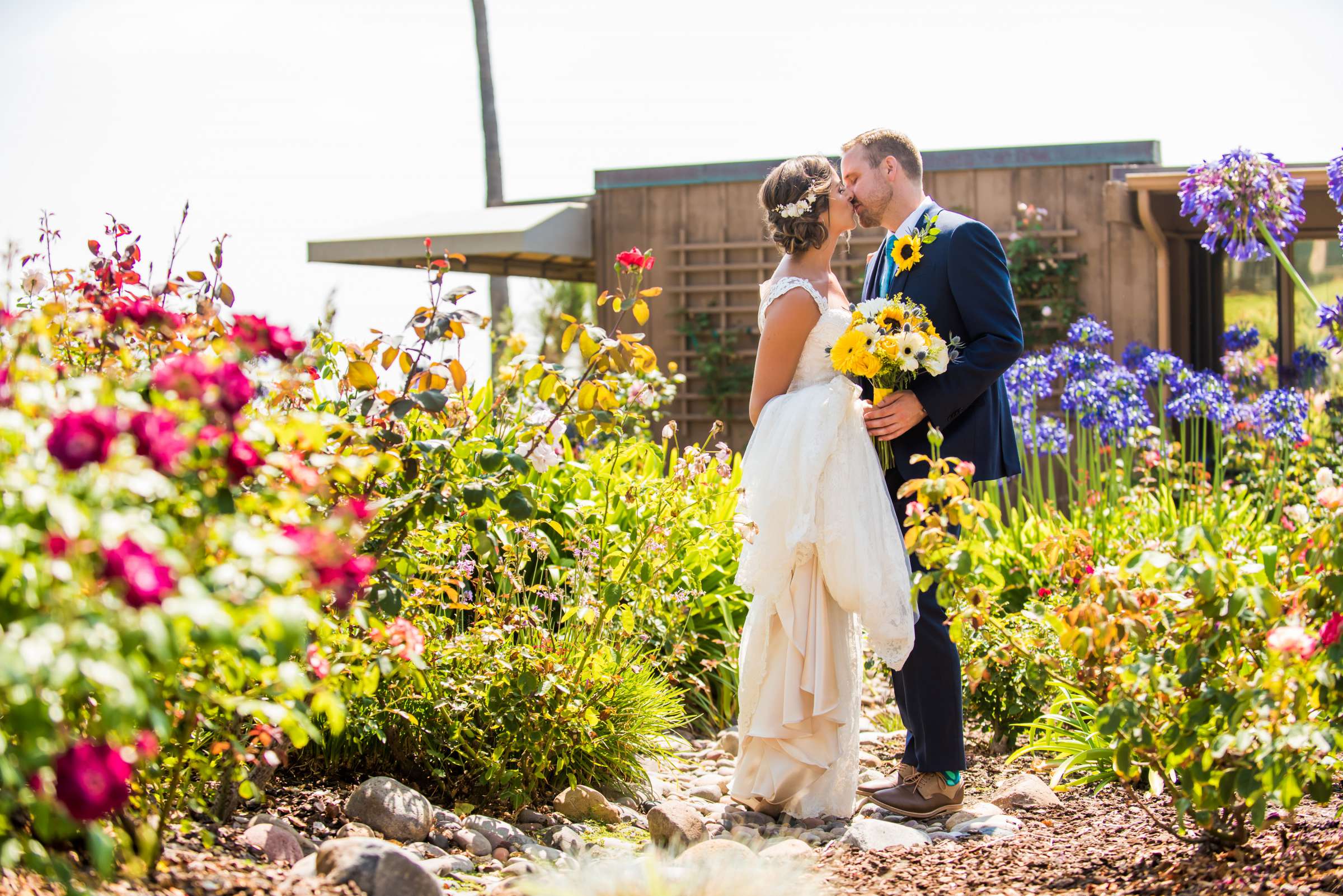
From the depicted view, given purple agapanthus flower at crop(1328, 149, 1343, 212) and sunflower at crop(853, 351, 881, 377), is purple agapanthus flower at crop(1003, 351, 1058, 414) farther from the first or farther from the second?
sunflower at crop(853, 351, 881, 377)

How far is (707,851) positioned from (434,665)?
3.21ft

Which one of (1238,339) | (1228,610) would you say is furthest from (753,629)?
(1238,339)

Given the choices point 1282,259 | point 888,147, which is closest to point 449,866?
point 888,147

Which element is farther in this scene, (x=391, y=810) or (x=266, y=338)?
(x=391, y=810)

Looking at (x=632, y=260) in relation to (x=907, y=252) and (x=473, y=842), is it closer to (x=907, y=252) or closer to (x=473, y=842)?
(x=907, y=252)

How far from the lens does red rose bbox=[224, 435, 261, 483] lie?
4.80 feet

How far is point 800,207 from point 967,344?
1.98 ft

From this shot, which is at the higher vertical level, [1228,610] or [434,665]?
[1228,610]

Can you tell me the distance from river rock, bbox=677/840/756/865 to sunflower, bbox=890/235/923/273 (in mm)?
1631

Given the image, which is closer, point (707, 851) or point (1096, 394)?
point (707, 851)

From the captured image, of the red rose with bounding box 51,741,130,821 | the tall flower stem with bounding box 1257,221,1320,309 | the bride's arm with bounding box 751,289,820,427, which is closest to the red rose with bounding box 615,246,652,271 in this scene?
the bride's arm with bounding box 751,289,820,427

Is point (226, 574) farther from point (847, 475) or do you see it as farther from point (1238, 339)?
point (1238, 339)

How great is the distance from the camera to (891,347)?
2.89 metres

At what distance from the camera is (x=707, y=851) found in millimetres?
2303
